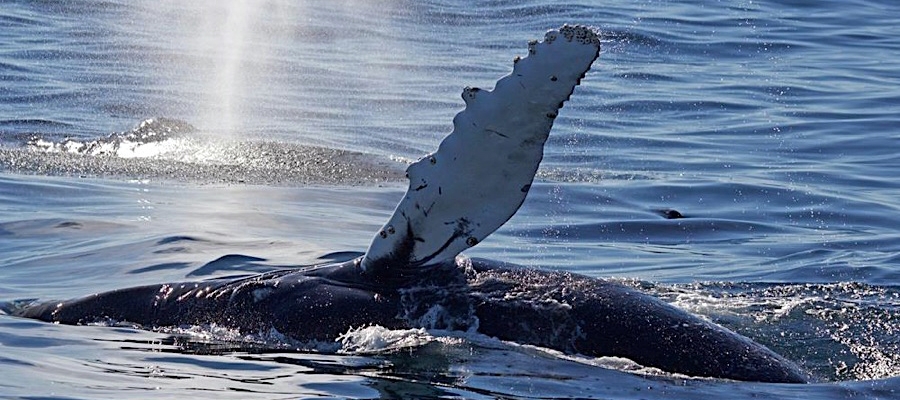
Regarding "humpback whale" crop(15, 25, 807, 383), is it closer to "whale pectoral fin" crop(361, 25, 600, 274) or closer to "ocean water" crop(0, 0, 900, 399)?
"whale pectoral fin" crop(361, 25, 600, 274)

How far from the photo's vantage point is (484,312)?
308 inches

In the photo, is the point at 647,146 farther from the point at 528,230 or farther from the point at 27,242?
the point at 27,242

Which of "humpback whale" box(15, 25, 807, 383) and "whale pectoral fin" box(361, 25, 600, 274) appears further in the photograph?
"humpback whale" box(15, 25, 807, 383)

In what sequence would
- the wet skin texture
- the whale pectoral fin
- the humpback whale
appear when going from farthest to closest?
the wet skin texture, the humpback whale, the whale pectoral fin

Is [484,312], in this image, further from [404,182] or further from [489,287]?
[404,182]

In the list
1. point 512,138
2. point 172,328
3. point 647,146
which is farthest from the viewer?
point 647,146

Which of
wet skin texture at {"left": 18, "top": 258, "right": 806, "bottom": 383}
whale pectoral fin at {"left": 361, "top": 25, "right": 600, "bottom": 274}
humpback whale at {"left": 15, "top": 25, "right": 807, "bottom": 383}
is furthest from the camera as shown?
wet skin texture at {"left": 18, "top": 258, "right": 806, "bottom": 383}

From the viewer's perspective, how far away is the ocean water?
7.58 metres

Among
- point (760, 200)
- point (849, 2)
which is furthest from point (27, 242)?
point (849, 2)

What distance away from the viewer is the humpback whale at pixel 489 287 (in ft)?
24.4

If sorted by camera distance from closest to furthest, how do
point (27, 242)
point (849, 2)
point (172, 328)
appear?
point (172, 328)
point (27, 242)
point (849, 2)

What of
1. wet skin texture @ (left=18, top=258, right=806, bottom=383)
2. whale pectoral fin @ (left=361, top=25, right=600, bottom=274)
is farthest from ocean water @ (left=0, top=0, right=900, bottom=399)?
whale pectoral fin @ (left=361, top=25, right=600, bottom=274)

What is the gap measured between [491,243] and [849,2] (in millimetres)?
23467

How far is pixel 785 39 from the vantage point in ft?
95.6
